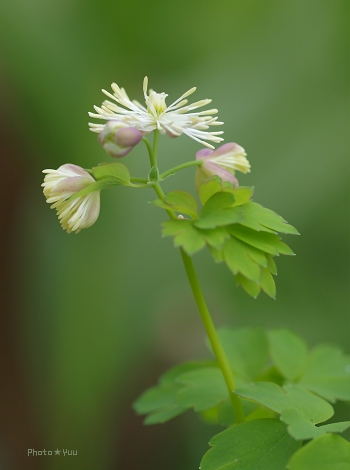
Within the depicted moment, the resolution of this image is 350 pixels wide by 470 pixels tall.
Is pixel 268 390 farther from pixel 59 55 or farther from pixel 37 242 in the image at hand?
pixel 59 55

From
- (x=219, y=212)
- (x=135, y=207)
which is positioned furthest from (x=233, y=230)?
(x=135, y=207)

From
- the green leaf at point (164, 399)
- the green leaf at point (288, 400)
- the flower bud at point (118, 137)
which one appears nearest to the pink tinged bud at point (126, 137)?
the flower bud at point (118, 137)

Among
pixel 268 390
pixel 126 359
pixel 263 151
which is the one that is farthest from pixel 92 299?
pixel 268 390

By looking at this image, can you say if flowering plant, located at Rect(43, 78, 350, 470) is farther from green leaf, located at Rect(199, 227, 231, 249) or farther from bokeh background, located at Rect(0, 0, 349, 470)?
bokeh background, located at Rect(0, 0, 349, 470)

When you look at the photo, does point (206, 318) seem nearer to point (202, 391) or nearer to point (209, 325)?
point (209, 325)

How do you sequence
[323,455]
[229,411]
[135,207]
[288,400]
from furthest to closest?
[135,207] < [229,411] < [288,400] < [323,455]

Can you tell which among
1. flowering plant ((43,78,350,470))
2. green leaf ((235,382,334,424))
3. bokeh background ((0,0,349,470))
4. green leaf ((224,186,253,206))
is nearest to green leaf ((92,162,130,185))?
flowering plant ((43,78,350,470))

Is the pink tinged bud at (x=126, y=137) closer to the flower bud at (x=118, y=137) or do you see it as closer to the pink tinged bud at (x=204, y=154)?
the flower bud at (x=118, y=137)
